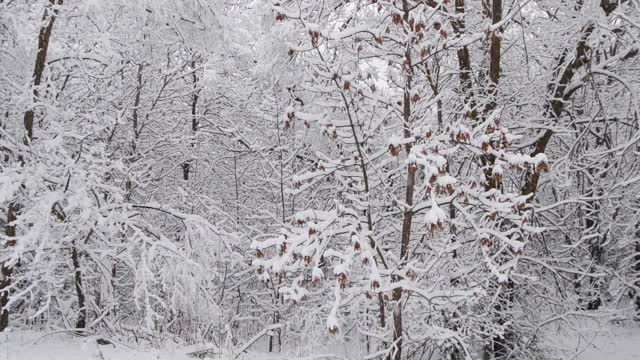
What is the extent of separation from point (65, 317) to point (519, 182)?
19.7ft

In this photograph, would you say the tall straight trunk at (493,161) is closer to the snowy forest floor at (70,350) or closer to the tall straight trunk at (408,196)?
the tall straight trunk at (408,196)

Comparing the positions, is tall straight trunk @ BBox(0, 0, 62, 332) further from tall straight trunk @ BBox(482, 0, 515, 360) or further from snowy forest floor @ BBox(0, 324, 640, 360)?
tall straight trunk @ BBox(482, 0, 515, 360)

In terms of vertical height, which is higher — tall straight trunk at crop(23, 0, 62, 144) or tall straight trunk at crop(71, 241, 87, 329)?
tall straight trunk at crop(23, 0, 62, 144)

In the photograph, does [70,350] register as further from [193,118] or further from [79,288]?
[193,118]

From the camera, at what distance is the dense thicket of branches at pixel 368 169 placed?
4852mm

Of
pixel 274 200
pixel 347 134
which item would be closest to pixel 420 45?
pixel 347 134

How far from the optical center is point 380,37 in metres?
4.58

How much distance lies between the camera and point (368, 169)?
5648 millimetres

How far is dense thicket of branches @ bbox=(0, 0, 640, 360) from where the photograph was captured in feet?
15.9

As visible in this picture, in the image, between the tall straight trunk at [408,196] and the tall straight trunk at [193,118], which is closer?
the tall straight trunk at [408,196]

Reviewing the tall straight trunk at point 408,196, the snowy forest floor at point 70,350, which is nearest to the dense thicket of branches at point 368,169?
the tall straight trunk at point 408,196

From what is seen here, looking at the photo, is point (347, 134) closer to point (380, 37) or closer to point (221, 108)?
point (380, 37)

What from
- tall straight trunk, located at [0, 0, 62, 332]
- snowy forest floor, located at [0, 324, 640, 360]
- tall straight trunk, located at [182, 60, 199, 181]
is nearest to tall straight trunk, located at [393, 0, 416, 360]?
snowy forest floor, located at [0, 324, 640, 360]

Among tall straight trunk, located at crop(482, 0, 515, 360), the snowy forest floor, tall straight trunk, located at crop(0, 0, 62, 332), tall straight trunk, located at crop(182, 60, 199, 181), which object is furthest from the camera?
tall straight trunk, located at crop(182, 60, 199, 181)
